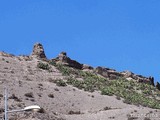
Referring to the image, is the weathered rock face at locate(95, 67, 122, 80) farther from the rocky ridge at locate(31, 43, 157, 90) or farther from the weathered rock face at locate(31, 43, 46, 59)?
the weathered rock face at locate(31, 43, 46, 59)

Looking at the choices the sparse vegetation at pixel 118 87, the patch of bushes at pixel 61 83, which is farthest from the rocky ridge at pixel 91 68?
the patch of bushes at pixel 61 83

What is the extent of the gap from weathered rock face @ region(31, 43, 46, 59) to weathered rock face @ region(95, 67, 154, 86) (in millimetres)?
12699

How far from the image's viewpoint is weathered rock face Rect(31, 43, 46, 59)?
10656 centimetres

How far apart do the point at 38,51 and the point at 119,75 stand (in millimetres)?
20188

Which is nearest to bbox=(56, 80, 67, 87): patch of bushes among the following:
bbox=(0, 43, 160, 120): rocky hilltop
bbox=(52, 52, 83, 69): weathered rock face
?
bbox=(0, 43, 160, 120): rocky hilltop

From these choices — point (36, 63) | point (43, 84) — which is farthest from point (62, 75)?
point (43, 84)

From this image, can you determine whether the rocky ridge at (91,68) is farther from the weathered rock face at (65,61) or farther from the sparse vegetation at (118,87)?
the sparse vegetation at (118,87)

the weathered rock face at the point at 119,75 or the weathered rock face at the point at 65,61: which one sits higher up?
the weathered rock face at the point at 65,61

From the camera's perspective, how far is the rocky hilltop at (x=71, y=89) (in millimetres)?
63812

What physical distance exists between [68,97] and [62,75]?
1824cm

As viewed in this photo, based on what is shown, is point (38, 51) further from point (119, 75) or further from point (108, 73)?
point (119, 75)

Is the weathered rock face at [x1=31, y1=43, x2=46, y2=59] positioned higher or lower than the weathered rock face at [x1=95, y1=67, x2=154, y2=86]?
higher

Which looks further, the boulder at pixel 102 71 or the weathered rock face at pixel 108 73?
the weathered rock face at pixel 108 73

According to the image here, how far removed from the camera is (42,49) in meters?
108
